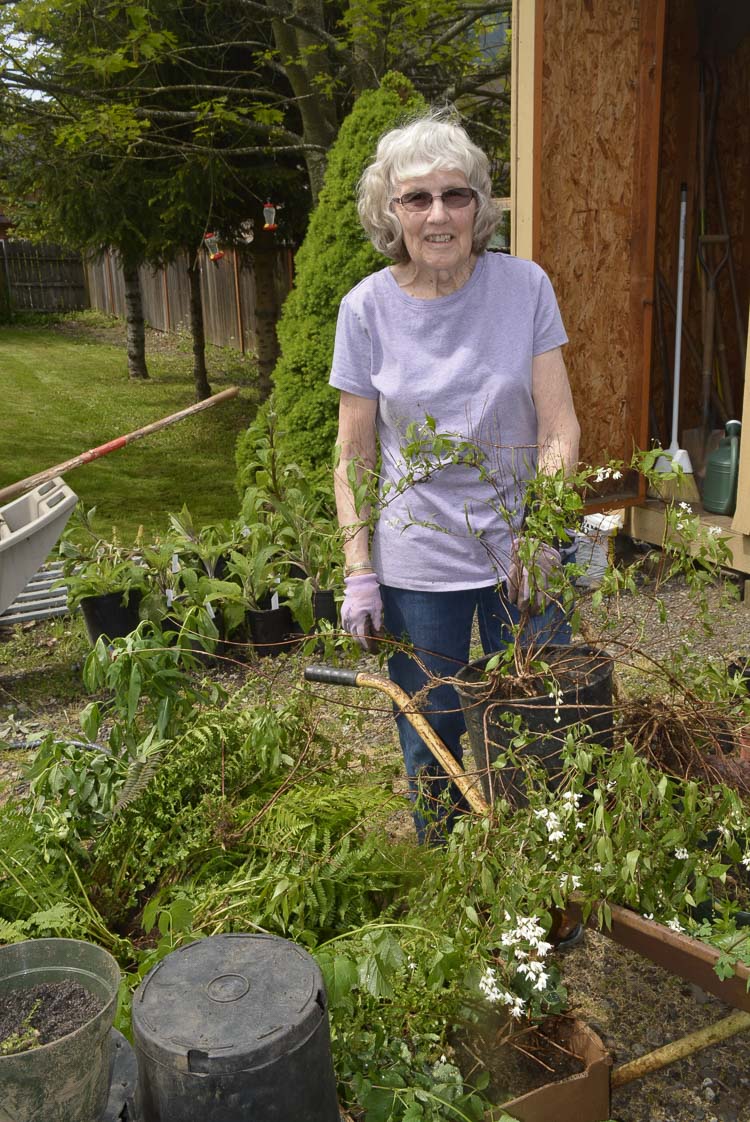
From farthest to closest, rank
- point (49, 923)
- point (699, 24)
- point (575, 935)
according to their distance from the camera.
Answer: point (699, 24), point (575, 935), point (49, 923)

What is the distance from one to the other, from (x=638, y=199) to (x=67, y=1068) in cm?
466

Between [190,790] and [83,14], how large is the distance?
7.00m

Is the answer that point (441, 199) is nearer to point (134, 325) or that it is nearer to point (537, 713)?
point (537, 713)

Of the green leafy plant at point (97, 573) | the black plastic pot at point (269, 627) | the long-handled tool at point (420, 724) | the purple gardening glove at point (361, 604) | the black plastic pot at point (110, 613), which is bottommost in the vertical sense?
the black plastic pot at point (269, 627)

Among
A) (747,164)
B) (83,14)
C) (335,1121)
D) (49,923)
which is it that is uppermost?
(83,14)

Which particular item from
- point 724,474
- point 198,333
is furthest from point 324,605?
point 198,333

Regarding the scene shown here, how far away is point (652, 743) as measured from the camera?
6.24 feet

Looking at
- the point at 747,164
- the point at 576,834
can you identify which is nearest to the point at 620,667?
the point at 576,834

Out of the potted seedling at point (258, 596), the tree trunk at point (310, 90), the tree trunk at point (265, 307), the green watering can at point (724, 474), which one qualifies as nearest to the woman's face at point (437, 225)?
the potted seedling at point (258, 596)

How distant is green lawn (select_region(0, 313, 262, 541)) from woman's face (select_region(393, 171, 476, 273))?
4.98 m

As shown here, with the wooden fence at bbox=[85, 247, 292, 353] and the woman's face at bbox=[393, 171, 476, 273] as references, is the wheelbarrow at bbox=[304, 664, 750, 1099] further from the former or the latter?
the wooden fence at bbox=[85, 247, 292, 353]

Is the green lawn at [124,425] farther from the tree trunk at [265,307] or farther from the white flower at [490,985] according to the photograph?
the white flower at [490,985]

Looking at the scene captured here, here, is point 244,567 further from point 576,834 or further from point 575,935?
point 576,834

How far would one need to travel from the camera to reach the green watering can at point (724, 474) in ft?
16.8
